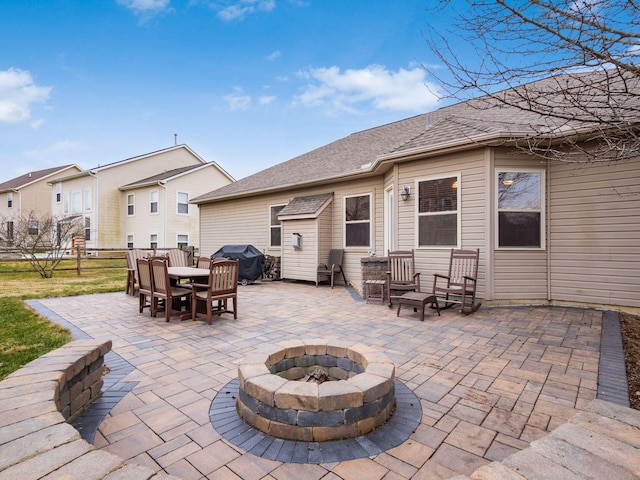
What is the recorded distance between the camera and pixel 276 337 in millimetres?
4160

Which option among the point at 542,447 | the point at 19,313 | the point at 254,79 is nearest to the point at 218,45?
the point at 254,79

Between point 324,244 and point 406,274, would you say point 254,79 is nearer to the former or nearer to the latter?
point 324,244

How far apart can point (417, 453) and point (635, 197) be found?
613cm

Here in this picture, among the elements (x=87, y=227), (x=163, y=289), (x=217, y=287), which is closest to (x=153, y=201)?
(x=87, y=227)

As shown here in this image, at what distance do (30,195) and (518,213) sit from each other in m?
32.2

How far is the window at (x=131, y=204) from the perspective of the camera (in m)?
18.2

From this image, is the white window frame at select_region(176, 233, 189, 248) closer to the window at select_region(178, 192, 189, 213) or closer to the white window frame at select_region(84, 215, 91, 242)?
the window at select_region(178, 192, 189, 213)

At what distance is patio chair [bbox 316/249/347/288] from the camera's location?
29.1 ft

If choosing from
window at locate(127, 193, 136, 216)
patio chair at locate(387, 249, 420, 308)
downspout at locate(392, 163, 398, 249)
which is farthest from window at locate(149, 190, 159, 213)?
patio chair at locate(387, 249, 420, 308)

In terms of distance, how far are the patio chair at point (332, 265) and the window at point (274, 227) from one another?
2366mm

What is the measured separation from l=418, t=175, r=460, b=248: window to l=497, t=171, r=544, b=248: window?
2.54 ft

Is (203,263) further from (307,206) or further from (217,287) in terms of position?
(307,206)

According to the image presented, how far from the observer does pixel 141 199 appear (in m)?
17.7

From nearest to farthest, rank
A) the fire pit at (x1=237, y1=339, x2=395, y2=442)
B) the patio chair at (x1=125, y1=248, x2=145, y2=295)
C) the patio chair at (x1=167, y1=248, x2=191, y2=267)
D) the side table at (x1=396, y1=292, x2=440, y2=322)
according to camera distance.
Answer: the fire pit at (x1=237, y1=339, x2=395, y2=442) → the side table at (x1=396, y1=292, x2=440, y2=322) → the patio chair at (x1=125, y1=248, x2=145, y2=295) → the patio chair at (x1=167, y1=248, x2=191, y2=267)
